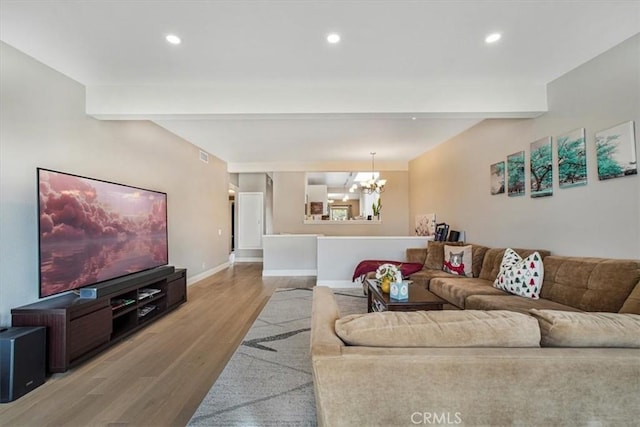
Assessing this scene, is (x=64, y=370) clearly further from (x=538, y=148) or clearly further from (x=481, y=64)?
(x=538, y=148)

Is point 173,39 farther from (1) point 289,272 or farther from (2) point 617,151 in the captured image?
(1) point 289,272

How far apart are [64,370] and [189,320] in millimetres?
1408

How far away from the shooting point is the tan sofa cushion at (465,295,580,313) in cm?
262

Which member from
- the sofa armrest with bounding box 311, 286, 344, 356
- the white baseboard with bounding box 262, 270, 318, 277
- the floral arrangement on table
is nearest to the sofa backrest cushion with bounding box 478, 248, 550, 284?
the floral arrangement on table

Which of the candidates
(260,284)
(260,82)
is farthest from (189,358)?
(260,284)

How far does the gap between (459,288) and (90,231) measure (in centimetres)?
386

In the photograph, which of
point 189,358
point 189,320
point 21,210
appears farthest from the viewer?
point 189,320

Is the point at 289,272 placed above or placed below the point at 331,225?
below

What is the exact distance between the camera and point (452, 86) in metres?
3.37

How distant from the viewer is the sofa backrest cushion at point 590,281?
231cm

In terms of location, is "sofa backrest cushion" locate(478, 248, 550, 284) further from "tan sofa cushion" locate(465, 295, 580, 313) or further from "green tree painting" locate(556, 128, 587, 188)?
"green tree painting" locate(556, 128, 587, 188)

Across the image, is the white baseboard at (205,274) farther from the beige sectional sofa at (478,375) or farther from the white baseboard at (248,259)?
the beige sectional sofa at (478,375)

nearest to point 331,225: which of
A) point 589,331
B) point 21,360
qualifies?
point 21,360

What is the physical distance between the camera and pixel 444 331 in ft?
3.88
